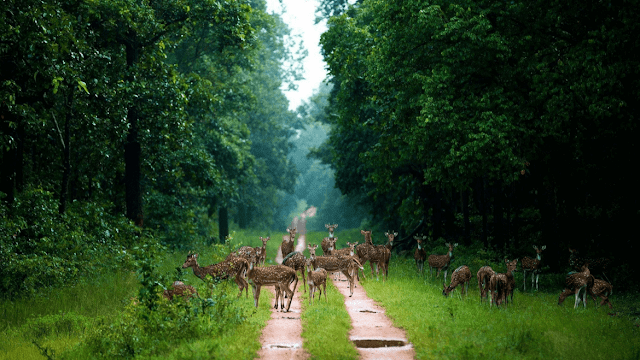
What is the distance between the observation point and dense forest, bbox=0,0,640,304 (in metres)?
15.7

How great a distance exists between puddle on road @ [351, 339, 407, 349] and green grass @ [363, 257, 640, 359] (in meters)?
0.30

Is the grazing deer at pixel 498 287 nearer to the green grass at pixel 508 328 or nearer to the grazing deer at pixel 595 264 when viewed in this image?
the green grass at pixel 508 328

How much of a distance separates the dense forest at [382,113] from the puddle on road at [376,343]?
7.48 meters

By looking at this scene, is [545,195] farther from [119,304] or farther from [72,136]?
[72,136]

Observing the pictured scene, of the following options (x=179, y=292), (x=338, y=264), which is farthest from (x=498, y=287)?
(x=179, y=292)

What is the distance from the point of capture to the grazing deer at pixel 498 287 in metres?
14.1

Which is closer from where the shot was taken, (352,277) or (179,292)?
(179,292)

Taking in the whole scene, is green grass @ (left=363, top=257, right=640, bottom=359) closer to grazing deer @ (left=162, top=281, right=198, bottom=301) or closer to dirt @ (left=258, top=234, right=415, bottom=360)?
dirt @ (left=258, top=234, right=415, bottom=360)

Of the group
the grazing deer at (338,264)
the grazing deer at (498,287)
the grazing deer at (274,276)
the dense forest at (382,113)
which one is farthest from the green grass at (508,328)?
the dense forest at (382,113)

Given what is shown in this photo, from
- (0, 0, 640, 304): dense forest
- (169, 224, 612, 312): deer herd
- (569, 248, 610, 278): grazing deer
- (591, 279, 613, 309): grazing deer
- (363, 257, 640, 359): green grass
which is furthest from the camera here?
(569, 248, 610, 278): grazing deer

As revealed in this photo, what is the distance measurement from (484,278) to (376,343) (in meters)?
5.36

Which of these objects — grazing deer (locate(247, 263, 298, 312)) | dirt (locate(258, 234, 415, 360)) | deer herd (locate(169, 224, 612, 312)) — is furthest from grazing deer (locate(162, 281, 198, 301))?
dirt (locate(258, 234, 415, 360))

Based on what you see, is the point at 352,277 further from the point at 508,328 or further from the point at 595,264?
the point at 595,264

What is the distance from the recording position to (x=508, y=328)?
1155 cm
